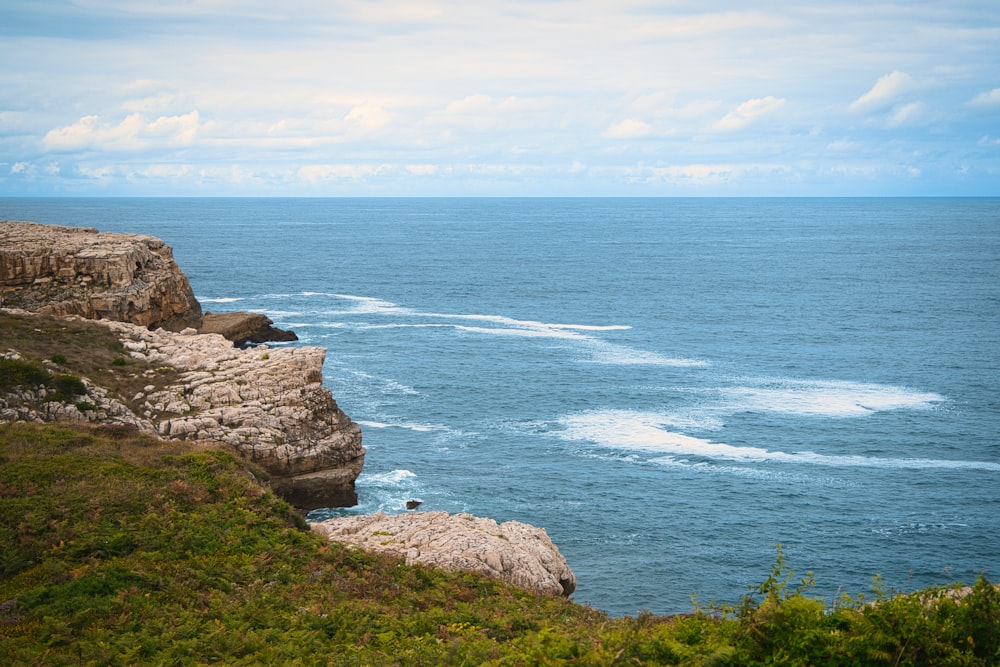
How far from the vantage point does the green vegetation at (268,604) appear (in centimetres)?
1542

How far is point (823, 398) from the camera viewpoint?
6550 centimetres

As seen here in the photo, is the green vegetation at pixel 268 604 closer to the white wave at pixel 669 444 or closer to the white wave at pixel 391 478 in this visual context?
the white wave at pixel 391 478

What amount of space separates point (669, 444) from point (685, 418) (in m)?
5.45

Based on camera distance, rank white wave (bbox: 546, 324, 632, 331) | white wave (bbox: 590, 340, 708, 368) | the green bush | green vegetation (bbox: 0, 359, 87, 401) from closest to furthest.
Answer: the green bush, green vegetation (bbox: 0, 359, 87, 401), white wave (bbox: 590, 340, 708, 368), white wave (bbox: 546, 324, 632, 331)

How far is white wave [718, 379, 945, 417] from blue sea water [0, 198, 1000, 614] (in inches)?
11.2

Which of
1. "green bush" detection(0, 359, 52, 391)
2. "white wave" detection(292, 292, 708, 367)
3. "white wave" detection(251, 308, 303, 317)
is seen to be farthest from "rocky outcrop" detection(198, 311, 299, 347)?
"green bush" detection(0, 359, 52, 391)

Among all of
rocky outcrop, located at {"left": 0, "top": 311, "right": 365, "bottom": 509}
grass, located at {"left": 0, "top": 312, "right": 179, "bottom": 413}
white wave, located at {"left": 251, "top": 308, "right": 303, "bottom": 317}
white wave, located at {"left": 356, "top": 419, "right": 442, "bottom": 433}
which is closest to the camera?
rocky outcrop, located at {"left": 0, "top": 311, "right": 365, "bottom": 509}

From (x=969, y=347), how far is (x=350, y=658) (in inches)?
3106

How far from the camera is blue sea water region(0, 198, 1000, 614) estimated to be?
42.4 meters

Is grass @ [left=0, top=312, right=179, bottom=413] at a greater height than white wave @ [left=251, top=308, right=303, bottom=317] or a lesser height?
greater

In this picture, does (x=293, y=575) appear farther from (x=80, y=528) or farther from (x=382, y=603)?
(x=80, y=528)

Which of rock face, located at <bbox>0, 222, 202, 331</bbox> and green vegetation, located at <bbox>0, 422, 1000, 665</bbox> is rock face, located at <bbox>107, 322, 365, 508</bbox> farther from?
rock face, located at <bbox>0, 222, 202, 331</bbox>

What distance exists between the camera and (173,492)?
28203 mm

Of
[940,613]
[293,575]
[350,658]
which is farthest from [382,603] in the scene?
[940,613]
